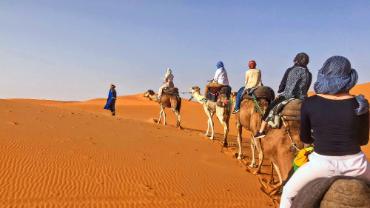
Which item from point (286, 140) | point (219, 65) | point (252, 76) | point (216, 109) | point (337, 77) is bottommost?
point (286, 140)

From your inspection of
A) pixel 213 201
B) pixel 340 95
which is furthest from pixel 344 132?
pixel 213 201

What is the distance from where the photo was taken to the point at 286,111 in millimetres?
8562

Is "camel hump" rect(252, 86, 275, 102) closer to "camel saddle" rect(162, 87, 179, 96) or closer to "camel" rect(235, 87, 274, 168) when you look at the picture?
"camel" rect(235, 87, 274, 168)

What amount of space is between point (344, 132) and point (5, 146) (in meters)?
9.70

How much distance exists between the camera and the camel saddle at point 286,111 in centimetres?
847

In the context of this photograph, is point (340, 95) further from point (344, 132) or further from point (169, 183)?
point (169, 183)

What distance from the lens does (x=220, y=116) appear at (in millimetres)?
16906

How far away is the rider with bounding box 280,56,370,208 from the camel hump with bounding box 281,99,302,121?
13.6 ft

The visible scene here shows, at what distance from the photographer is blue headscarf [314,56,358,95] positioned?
413cm

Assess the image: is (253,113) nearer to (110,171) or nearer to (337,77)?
(110,171)

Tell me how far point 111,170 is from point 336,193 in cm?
756

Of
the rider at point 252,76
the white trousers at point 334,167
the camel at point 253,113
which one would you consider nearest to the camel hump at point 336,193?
the white trousers at point 334,167

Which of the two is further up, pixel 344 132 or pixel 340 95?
pixel 340 95

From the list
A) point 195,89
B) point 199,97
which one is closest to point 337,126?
point 199,97
